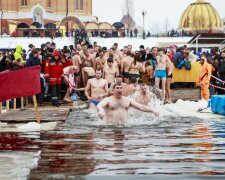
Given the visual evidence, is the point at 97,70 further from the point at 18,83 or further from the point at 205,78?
the point at 205,78

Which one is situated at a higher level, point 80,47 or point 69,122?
point 80,47

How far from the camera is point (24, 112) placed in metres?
15.9

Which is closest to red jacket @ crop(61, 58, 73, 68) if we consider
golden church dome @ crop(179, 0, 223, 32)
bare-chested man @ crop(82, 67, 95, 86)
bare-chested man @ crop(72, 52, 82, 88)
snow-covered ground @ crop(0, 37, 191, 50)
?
bare-chested man @ crop(72, 52, 82, 88)

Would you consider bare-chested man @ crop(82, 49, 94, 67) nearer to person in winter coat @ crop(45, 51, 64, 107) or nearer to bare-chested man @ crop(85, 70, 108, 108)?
person in winter coat @ crop(45, 51, 64, 107)

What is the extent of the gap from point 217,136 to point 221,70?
10.9m

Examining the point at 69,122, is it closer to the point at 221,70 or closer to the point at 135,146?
the point at 135,146

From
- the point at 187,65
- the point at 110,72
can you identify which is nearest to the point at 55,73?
the point at 110,72

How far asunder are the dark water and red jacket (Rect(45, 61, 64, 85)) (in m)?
4.67

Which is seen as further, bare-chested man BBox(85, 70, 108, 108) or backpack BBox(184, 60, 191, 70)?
backpack BBox(184, 60, 191, 70)

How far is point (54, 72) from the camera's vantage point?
18078mm

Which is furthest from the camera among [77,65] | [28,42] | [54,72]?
[28,42]

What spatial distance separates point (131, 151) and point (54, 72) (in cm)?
934

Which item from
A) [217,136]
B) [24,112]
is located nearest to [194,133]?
[217,136]

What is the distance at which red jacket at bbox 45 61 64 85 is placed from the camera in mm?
18047
